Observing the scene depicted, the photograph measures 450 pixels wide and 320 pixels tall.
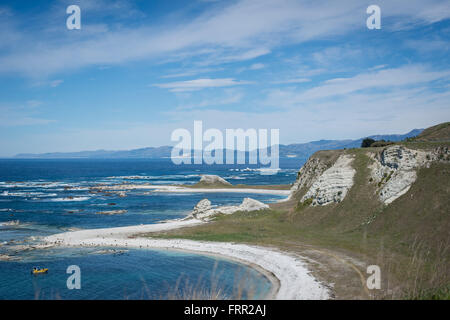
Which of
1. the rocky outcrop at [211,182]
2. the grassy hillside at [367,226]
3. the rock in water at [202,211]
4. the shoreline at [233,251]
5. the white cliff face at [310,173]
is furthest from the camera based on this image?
the rocky outcrop at [211,182]

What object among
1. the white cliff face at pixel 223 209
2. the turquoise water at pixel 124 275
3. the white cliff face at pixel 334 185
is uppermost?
the white cliff face at pixel 334 185

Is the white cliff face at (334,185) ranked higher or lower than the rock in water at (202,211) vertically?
higher

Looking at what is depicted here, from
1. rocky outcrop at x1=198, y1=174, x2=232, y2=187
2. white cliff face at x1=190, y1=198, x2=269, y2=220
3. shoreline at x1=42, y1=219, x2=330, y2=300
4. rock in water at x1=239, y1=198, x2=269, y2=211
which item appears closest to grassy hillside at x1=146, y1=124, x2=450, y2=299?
shoreline at x1=42, y1=219, x2=330, y2=300

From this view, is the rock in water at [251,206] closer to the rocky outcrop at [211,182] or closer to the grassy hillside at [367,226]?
the grassy hillside at [367,226]

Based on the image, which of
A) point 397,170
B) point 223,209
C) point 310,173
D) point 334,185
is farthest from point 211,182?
point 397,170

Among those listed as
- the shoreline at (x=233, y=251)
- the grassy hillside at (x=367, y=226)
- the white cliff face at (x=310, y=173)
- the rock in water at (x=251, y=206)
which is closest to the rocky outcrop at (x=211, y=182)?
the white cliff face at (x=310, y=173)
